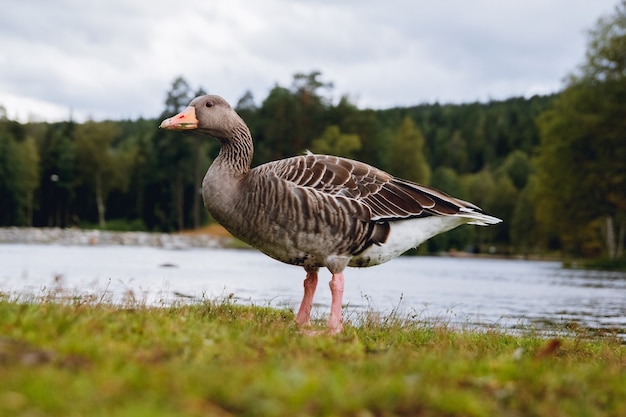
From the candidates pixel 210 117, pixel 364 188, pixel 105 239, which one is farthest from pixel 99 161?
pixel 364 188

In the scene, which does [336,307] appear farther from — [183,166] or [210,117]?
[183,166]

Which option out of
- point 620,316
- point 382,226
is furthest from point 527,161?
point 382,226

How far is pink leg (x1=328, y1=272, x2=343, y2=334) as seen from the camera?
9.08 metres


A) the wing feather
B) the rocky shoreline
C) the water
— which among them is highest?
the wing feather

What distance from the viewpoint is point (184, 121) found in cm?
979

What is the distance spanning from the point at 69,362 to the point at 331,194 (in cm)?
503

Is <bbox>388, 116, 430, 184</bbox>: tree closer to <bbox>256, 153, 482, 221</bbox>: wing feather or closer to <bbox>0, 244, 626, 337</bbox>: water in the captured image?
<bbox>0, 244, 626, 337</bbox>: water

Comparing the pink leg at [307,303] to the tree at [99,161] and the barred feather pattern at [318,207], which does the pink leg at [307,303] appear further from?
the tree at [99,161]

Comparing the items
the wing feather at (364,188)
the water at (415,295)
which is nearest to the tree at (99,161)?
the water at (415,295)

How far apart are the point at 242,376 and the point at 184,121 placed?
5.73 metres

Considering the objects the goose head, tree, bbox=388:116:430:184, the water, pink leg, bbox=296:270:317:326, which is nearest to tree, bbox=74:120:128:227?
tree, bbox=388:116:430:184

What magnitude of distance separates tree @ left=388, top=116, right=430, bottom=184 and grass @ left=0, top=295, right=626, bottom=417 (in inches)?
3504

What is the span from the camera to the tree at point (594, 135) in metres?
52.8

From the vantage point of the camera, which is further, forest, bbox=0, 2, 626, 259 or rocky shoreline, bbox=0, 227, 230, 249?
forest, bbox=0, 2, 626, 259
